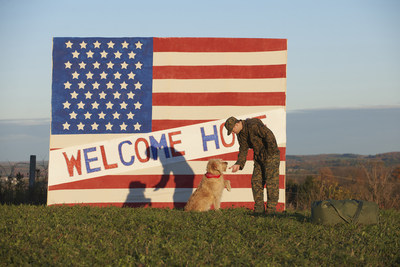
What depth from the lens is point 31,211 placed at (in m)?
8.23

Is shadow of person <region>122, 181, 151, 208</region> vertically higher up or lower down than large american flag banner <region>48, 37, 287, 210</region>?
lower down

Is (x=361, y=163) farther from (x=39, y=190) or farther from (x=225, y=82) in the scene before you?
(x=39, y=190)

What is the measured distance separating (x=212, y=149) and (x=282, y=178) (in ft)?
5.89

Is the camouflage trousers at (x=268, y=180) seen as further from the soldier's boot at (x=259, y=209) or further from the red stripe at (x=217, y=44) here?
the red stripe at (x=217, y=44)

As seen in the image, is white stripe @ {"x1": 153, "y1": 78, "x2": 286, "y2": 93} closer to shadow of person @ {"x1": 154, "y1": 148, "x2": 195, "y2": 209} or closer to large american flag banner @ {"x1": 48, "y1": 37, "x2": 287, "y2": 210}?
large american flag banner @ {"x1": 48, "y1": 37, "x2": 287, "y2": 210}

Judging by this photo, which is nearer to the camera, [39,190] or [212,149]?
[212,149]

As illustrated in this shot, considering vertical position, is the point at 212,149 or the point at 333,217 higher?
the point at 212,149

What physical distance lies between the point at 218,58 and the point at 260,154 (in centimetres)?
306

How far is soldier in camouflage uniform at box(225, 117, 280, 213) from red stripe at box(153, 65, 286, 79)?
89.1 inches

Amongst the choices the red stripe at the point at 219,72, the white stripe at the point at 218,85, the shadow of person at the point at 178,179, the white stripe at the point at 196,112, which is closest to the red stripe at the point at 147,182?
the shadow of person at the point at 178,179

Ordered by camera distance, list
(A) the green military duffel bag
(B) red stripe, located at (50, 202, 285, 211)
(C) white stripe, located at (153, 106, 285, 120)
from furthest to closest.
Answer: (C) white stripe, located at (153, 106, 285, 120)
(B) red stripe, located at (50, 202, 285, 211)
(A) the green military duffel bag

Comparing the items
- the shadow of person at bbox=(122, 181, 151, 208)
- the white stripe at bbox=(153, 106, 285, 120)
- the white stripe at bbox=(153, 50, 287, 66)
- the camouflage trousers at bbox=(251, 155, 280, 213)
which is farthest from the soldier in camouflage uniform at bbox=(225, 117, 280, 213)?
the shadow of person at bbox=(122, 181, 151, 208)

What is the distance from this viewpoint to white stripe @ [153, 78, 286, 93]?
32.7 feet

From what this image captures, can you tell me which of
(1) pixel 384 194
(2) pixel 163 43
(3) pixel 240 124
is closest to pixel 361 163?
(1) pixel 384 194
